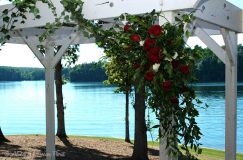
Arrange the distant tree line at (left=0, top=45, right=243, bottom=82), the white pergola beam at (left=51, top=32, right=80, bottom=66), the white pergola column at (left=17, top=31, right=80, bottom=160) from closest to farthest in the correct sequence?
the white pergola beam at (left=51, top=32, right=80, bottom=66), the white pergola column at (left=17, top=31, right=80, bottom=160), the distant tree line at (left=0, top=45, right=243, bottom=82)

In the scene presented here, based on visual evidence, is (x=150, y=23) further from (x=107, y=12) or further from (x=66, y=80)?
(x=66, y=80)

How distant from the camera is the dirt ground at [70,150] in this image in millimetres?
8605

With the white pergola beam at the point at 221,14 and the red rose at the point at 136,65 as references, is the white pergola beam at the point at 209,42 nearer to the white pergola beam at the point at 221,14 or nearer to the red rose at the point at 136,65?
the white pergola beam at the point at 221,14

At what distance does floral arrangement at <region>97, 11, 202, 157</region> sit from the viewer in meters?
3.22

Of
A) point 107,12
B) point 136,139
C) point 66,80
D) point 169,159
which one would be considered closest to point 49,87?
point 107,12

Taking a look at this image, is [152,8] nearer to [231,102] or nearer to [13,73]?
[231,102]

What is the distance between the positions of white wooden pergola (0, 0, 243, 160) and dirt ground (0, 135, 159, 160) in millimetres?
2871

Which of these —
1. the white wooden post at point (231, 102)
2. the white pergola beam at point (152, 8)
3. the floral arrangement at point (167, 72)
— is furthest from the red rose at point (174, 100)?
the white wooden post at point (231, 102)

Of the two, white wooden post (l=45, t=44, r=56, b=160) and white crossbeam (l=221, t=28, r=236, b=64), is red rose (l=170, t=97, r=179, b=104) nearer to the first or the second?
white crossbeam (l=221, t=28, r=236, b=64)

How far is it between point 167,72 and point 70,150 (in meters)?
7.18

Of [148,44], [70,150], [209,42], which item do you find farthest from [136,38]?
[70,150]

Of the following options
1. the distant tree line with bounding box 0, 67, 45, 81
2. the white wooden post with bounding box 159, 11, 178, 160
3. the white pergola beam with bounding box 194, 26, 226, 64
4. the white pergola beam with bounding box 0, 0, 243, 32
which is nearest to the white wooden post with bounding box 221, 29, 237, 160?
the white pergola beam with bounding box 194, 26, 226, 64

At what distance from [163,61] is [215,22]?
1.38 meters

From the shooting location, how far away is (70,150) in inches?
389
